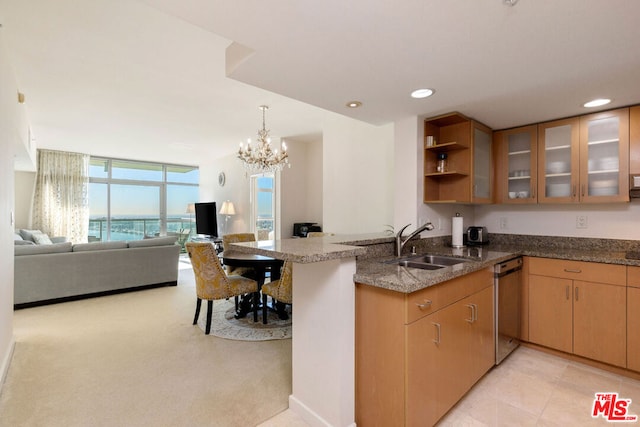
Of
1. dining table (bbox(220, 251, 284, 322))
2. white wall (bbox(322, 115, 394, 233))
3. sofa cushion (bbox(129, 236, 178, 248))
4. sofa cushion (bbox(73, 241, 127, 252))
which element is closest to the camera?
dining table (bbox(220, 251, 284, 322))

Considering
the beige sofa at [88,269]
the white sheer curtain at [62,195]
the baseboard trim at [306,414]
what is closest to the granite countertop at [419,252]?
the baseboard trim at [306,414]

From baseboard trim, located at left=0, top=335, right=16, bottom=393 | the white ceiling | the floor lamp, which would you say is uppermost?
the white ceiling

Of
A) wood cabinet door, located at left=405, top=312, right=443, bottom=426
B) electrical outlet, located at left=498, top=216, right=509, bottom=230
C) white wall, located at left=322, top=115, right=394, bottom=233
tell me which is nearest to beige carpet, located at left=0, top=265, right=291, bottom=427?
wood cabinet door, located at left=405, top=312, right=443, bottom=426

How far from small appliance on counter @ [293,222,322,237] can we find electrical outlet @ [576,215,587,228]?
3726mm

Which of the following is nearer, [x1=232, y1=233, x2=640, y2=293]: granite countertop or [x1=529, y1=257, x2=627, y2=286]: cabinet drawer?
[x1=232, y1=233, x2=640, y2=293]: granite countertop

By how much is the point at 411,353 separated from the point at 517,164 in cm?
245

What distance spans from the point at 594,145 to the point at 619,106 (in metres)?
0.32

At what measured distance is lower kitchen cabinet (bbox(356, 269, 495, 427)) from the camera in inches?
57.5

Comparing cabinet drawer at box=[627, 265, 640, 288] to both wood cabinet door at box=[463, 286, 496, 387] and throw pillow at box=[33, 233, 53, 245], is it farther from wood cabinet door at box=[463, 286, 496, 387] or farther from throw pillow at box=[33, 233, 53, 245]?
throw pillow at box=[33, 233, 53, 245]

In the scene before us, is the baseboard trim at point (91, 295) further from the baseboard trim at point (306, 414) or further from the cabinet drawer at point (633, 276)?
the cabinet drawer at point (633, 276)

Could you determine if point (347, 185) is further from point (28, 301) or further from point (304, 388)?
point (28, 301)

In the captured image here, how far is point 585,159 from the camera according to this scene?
2.58 m

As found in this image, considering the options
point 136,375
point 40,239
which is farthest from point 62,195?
point 136,375

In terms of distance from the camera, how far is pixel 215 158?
25.5 ft
